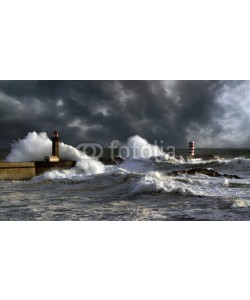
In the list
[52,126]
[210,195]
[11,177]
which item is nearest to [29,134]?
[52,126]

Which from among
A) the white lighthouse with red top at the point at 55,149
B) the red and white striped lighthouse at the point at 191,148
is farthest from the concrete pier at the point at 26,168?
the red and white striped lighthouse at the point at 191,148

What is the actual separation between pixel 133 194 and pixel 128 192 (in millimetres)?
98

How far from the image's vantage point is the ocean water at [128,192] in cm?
418

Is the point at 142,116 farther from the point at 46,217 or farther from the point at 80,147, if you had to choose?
the point at 46,217

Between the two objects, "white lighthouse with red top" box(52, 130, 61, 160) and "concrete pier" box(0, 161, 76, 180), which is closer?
"white lighthouse with red top" box(52, 130, 61, 160)

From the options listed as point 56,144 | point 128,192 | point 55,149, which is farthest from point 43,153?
point 128,192

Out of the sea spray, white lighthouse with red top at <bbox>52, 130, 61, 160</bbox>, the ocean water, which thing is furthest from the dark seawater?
white lighthouse with red top at <bbox>52, 130, 61, 160</bbox>

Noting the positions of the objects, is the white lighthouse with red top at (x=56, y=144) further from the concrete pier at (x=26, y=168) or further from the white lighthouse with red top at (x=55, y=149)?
the concrete pier at (x=26, y=168)

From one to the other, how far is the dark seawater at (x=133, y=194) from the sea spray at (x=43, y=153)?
0.10m

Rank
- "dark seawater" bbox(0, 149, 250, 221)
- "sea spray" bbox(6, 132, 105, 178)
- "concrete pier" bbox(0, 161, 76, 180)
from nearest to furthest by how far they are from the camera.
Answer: "dark seawater" bbox(0, 149, 250, 221)
"sea spray" bbox(6, 132, 105, 178)
"concrete pier" bbox(0, 161, 76, 180)

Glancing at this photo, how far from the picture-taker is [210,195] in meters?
4.90

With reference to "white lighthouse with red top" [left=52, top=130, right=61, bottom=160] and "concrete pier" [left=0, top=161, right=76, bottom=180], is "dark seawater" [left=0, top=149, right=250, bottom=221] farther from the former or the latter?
"white lighthouse with red top" [left=52, top=130, right=61, bottom=160]

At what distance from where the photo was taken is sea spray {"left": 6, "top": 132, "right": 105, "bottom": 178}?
5.14m
